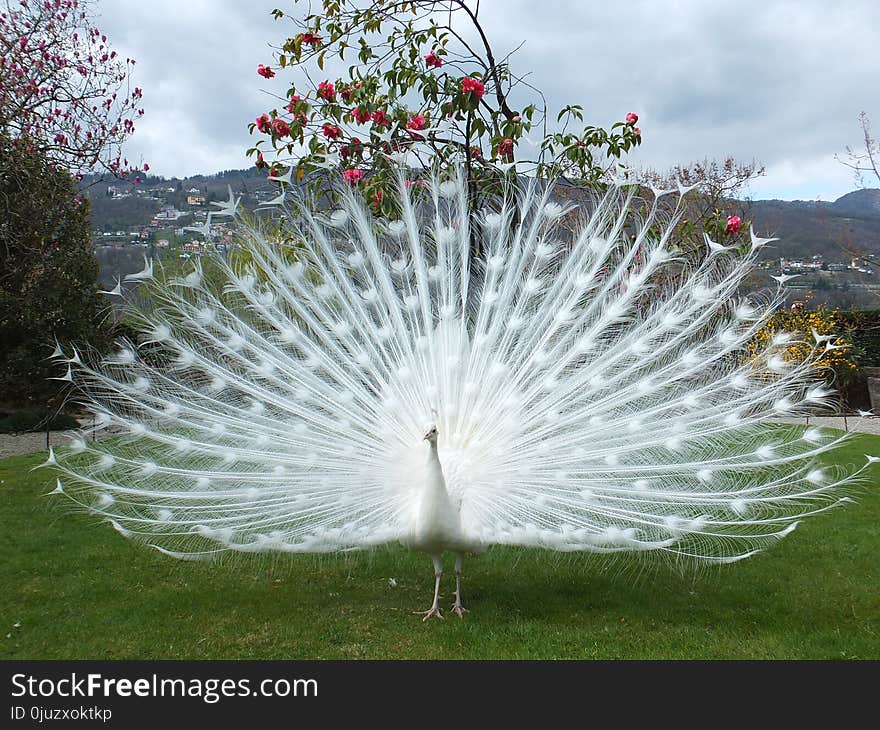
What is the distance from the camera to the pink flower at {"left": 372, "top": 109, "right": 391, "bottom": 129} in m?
6.58

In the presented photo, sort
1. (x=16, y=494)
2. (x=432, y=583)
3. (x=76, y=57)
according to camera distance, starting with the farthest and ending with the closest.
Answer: (x=76, y=57), (x=16, y=494), (x=432, y=583)

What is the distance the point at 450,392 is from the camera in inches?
184

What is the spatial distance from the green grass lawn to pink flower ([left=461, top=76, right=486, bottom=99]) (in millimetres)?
3681

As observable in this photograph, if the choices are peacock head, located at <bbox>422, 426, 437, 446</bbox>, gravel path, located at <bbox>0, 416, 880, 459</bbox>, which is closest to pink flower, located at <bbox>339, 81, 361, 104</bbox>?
peacock head, located at <bbox>422, 426, 437, 446</bbox>

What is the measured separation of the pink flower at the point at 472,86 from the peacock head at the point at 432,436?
3296 mm

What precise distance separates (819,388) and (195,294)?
3.99 metres

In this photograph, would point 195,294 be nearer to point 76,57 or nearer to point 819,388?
point 819,388

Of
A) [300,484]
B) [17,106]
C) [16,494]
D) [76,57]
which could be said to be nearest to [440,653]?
[300,484]

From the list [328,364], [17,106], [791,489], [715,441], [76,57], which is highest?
[76,57]

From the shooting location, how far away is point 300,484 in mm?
4562

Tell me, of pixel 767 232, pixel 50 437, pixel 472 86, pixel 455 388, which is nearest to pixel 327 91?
pixel 472 86

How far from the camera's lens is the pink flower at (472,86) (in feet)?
20.3

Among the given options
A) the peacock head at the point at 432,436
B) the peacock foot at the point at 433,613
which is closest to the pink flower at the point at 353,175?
the peacock head at the point at 432,436

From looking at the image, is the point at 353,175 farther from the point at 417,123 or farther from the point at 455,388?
the point at 455,388
